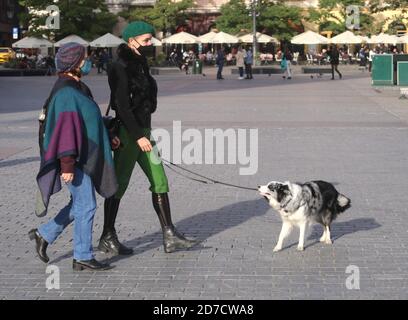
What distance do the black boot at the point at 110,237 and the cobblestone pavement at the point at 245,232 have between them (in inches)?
4.1

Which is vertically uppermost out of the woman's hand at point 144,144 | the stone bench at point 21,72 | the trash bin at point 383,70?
the woman's hand at point 144,144

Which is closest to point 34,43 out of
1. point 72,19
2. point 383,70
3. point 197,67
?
point 72,19

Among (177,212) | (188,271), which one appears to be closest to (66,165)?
(188,271)

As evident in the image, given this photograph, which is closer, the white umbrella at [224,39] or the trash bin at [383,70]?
the trash bin at [383,70]

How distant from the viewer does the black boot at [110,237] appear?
703 centimetres

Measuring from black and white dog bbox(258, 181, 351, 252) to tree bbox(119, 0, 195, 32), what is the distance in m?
60.0

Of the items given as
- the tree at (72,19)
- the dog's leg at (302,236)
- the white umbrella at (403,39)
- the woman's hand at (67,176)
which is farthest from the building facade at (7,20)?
the woman's hand at (67,176)

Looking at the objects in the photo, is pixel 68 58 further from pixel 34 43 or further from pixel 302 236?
pixel 34 43

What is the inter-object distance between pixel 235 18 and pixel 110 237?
197ft

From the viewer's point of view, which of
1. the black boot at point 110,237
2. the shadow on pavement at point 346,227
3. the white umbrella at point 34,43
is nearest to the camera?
the black boot at point 110,237

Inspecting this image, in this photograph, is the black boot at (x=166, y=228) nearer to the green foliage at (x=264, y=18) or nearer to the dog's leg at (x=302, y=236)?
the dog's leg at (x=302, y=236)

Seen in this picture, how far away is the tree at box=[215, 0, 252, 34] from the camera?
65.8 m

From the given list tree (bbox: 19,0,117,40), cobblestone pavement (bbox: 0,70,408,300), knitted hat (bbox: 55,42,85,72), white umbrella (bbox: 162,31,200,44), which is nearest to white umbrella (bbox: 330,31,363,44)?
white umbrella (bbox: 162,31,200,44)

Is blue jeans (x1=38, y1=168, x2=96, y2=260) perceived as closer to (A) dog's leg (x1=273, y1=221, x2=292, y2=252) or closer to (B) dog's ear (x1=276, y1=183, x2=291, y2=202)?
(B) dog's ear (x1=276, y1=183, x2=291, y2=202)
